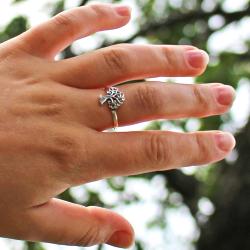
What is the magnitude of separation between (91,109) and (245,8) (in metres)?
2.42

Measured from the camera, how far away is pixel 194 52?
1.34 meters

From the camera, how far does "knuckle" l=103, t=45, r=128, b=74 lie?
1312 mm

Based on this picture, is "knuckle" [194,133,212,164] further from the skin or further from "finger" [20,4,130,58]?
"finger" [20,4,130,58]

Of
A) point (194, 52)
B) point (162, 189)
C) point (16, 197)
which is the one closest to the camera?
point (16, 197)

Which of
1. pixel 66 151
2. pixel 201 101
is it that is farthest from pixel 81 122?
pixel 201 101

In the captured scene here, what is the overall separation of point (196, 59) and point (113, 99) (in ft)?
0.72

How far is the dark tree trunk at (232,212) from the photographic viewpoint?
9.94 ft

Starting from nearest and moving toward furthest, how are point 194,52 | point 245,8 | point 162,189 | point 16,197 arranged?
point 16,197 < point 194,52 < point 245,8 < point 162,189

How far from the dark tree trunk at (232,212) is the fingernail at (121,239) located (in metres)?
1.76

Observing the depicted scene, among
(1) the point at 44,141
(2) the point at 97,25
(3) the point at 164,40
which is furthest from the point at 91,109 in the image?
(3) the point at 164,40

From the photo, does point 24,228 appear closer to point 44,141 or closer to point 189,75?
point 44,141

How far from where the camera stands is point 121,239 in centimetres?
136

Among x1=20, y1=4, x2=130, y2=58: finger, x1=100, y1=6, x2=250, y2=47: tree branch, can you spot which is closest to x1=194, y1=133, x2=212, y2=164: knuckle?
x1=20, y1=4, x2=130, y2=58: finger

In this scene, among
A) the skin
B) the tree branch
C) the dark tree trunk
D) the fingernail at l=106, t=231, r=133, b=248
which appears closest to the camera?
the skin
